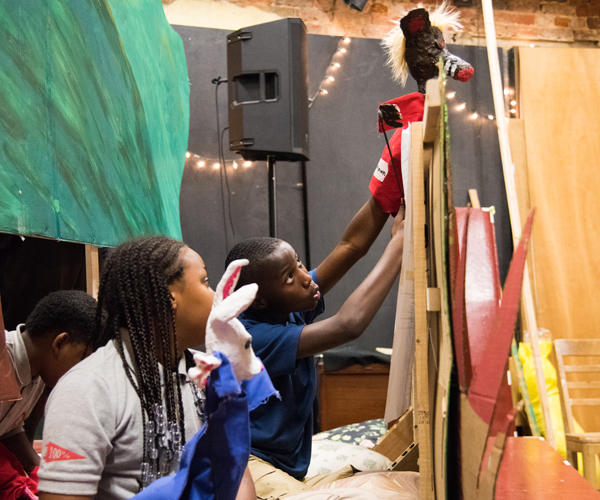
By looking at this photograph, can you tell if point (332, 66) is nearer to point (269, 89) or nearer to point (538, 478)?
point (269, 89)

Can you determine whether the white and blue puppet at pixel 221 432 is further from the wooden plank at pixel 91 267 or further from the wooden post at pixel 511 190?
the wooden post at pixel 511 190

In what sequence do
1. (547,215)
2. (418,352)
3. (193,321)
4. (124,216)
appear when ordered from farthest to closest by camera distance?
(547,215)
(124,216)
(193,321)
(418,352)

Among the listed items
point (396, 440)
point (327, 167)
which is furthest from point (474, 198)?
point (396, 440)

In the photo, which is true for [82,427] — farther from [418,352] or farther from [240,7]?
[240,7]

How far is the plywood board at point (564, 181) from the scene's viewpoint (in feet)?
10.3

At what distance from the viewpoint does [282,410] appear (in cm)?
133

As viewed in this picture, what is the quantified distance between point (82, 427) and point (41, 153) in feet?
2.79

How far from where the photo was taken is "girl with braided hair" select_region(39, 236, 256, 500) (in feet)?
2.57

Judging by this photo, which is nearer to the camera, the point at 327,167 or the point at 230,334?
the point at 230,334

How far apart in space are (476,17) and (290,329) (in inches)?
119

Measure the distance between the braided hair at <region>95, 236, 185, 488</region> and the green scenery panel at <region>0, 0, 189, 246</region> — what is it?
42 centimetres

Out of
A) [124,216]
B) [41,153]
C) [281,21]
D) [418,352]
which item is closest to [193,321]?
[418,352]

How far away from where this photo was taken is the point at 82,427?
2.59ft

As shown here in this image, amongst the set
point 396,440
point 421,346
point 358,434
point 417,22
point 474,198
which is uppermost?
point 417,22
